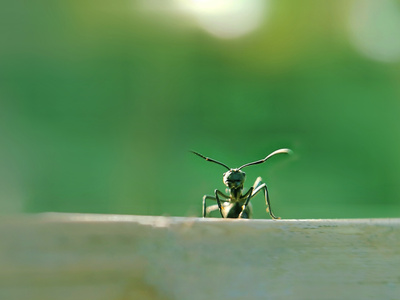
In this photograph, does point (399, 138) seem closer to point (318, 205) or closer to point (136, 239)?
point (318, 205)

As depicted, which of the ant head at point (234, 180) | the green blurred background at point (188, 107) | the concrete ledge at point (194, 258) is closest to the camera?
the concrete ledge at point (194, 258)

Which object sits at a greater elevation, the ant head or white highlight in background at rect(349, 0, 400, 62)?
white highlight in background at rect(349, 0, 400, 62)

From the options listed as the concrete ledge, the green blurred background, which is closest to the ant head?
the green blurred background

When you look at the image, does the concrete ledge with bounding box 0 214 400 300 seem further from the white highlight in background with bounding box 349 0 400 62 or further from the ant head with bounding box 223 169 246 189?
the white highlight in background with bounding box 349 0 400 62

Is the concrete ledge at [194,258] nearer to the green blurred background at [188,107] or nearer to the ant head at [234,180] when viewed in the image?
the ant head at [234,180]

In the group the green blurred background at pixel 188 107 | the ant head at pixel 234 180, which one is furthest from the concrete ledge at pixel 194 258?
the green blurred background at pixel 188 107

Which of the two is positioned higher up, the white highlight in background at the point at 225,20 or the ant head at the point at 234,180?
the white highlight in background at the point at 225,20
